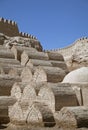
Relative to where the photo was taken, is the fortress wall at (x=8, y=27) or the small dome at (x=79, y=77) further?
the fortress wall at (x=8, y=27)

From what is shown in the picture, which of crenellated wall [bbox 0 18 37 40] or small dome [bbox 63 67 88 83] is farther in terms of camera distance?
crenellated wall [bbox 0 18 37 40]

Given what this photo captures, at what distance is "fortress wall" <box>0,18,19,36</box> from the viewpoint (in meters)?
20.5

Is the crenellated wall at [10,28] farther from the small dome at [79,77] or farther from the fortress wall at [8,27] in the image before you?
the small dome at [79,77]

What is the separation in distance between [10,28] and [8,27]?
210mm

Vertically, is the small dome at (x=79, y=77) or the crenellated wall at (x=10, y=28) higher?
the crenellated wall at (x=10, y=28)

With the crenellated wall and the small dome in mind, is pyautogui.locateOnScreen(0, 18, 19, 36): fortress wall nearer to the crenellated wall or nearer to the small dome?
the crenellated wall

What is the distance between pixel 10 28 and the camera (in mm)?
21109

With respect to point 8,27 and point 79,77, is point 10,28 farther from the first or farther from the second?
point 79,77

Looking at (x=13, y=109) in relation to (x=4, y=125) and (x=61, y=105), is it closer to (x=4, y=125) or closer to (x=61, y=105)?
(x=4, y=125)

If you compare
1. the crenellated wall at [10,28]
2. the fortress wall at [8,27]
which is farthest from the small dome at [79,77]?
the fortress wall at [8,27]

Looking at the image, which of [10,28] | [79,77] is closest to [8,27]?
[10,28]

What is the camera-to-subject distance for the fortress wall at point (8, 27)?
2053 centimetres

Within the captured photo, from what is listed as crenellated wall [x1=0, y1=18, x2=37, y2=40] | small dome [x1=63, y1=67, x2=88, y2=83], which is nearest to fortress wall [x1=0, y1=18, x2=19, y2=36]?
crenellated wall [x1=0, y1=18, x2=37, y2=40]

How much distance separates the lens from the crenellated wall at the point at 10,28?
2055cm
